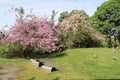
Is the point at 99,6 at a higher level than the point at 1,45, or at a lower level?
higher

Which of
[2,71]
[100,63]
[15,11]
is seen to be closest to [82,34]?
[15,11]

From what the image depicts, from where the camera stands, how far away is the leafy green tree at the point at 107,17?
56531 mm

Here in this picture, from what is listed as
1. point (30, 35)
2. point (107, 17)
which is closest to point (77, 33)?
point (30, 35)

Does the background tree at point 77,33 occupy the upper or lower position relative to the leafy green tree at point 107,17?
lower

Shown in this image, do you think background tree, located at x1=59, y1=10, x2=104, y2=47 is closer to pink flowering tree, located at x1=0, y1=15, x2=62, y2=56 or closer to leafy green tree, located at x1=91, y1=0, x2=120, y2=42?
pink flowering tree, located at x1=0, y1=15, x2=62, y2=56

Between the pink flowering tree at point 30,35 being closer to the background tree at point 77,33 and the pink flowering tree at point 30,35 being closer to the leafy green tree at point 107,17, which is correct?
the background tree at point 77,33

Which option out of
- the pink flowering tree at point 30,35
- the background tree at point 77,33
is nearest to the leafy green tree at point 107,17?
the background tree at point 77,33

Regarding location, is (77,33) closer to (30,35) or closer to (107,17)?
(30,35)

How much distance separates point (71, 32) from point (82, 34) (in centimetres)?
152

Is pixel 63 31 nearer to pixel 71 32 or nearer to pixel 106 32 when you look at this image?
pixel 71 32

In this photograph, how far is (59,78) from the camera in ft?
48.4

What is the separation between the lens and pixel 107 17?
58125 mm

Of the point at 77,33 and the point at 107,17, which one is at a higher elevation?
the point at 107,17

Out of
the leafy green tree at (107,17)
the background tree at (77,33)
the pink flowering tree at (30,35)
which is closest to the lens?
the pink flowering tree at (30,35)
